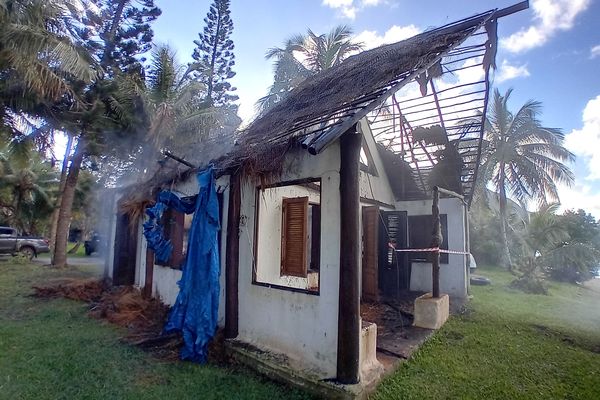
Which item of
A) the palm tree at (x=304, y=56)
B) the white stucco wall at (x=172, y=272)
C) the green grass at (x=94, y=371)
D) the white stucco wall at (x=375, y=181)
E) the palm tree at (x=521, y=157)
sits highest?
the palm tree at (x=304, y=56)

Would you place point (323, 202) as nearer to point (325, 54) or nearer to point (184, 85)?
point (184, 85)

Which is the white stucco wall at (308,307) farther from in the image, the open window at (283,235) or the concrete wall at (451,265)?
the concrete wall at (451,265)

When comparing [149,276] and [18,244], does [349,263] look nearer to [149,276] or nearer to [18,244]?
[149,276]

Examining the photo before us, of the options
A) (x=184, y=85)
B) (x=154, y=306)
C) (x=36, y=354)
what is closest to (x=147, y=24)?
(x=184, y=85)

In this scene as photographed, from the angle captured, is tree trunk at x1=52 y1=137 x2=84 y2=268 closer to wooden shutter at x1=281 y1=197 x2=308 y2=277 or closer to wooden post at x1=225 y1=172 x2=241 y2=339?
wooden post at x1=225 y1=172 x2=241 y2=339

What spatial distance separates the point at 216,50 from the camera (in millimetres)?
19547

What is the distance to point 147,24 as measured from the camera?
15805 millimetres

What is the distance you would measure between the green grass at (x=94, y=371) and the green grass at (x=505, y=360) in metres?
1.66

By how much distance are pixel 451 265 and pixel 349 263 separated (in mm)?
5667

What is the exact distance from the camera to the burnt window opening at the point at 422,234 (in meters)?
8.58

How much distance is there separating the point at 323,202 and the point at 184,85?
1315cm

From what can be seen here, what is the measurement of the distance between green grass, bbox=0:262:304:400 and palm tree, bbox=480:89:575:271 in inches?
657

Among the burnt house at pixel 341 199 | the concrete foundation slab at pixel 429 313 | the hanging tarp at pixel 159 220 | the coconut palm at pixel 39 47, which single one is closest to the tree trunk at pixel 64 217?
the coconut palm at pixel 39 47

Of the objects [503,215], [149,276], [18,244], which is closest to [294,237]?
[149,276]
